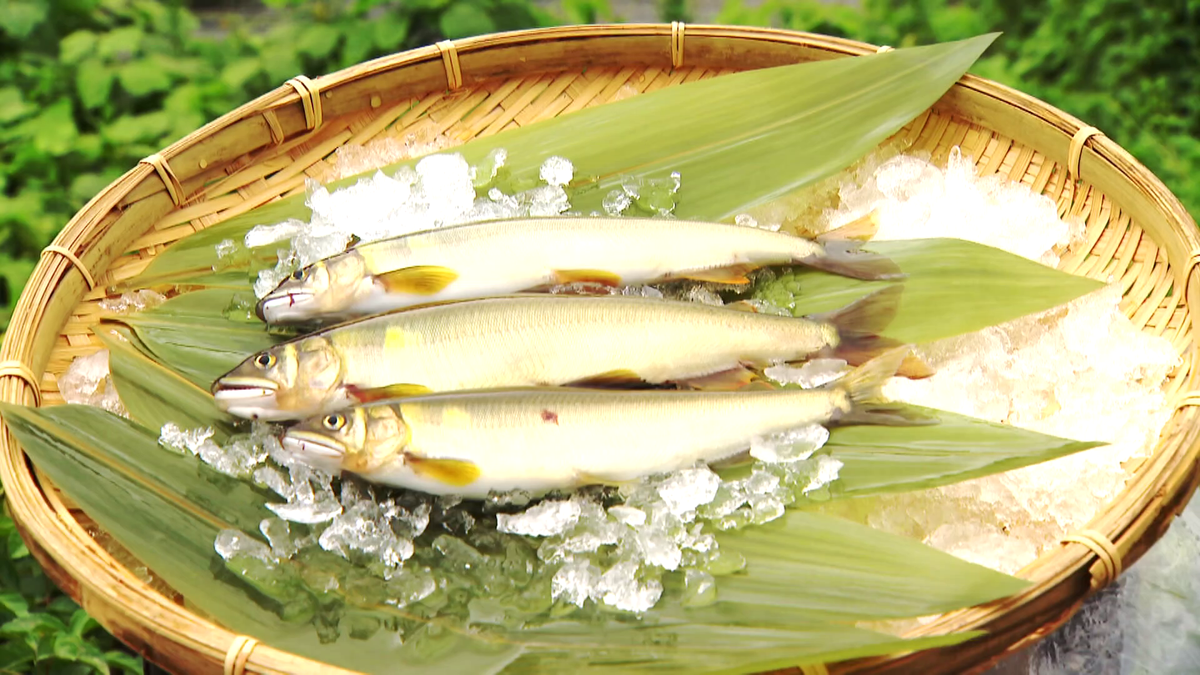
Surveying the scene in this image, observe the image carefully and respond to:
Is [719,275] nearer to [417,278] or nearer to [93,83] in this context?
[417,278]

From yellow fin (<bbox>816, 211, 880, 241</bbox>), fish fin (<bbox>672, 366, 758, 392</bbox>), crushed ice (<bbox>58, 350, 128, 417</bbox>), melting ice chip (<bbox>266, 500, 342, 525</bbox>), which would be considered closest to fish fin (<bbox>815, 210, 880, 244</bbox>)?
yellow fin (<bbox>816, 211, 880, 241</bbox>)

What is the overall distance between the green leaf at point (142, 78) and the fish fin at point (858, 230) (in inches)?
101

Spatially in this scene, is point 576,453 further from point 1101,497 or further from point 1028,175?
point 1028,175

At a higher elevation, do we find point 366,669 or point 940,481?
Result: point 940,481

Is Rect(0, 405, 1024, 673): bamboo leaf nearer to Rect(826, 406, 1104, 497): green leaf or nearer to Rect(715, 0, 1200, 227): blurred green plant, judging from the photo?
Rect(826, 406, 1104, 497): green leaf

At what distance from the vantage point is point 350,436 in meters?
1.48

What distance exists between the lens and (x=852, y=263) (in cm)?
196

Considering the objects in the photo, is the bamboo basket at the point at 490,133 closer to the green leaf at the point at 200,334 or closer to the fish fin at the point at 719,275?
the green leaf at the point at 200,334

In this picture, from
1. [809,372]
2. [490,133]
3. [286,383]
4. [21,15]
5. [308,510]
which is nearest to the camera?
[308,510]

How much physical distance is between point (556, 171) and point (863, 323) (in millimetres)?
760

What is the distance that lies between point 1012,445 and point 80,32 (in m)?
3.51

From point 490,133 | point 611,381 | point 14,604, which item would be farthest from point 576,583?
point 14,604

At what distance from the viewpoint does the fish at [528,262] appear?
1.83 metres

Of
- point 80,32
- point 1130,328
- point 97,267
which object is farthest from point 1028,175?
point 80,32
